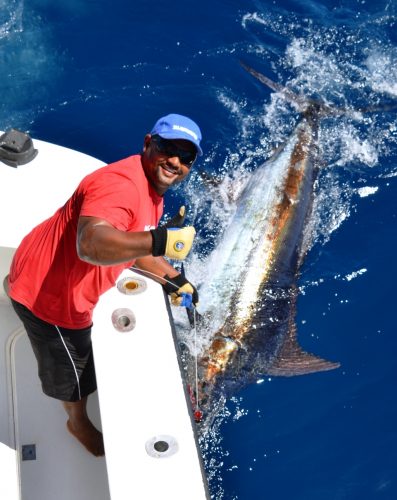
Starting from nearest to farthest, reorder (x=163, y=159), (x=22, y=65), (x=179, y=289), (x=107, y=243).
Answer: (x=107, y=243) → (x=163, y=159) → (x=179, y=289) → (x=22, y=65)

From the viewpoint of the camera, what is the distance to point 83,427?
3.09 meters

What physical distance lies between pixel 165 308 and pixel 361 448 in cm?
189

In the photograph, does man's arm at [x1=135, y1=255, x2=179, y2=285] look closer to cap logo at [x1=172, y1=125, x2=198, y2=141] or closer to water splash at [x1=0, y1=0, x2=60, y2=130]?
cap logo at [x1=172, y1=125, x2=198, y2=141]

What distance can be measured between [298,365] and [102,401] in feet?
6.85

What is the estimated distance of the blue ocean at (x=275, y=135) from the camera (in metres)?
4.20

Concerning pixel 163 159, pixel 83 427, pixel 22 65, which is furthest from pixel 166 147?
pixel 22 65

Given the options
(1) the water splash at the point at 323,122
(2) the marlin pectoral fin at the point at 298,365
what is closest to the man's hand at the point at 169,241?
(2) the marlin pectoral fin at the point at 298,365

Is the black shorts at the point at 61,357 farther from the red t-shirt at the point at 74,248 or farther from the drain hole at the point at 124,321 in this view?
the drain hole at the point at 124,321

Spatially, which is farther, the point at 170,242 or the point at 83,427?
the point at 83,427

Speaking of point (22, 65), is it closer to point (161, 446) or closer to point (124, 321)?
point (124, 321)

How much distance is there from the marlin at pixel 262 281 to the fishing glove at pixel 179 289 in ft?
3.60

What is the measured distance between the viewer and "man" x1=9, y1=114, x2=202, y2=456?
7.12 feet

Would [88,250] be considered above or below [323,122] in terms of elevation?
below

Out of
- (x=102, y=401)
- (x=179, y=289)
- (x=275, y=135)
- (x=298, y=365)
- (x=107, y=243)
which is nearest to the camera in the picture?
(x=107, y=243)
